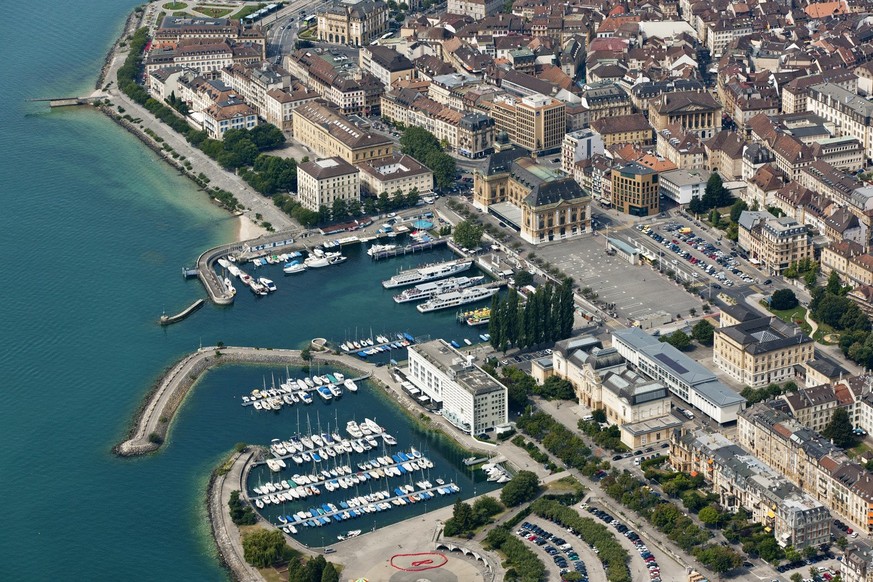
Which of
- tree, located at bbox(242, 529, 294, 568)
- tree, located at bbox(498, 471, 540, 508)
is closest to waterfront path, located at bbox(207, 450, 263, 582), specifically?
tree, located at bbox(242, 529, 294, 568)

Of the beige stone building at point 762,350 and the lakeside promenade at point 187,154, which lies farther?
the lakeside promenade at point 187,154

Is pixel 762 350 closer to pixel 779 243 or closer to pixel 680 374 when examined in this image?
pixel 680 374

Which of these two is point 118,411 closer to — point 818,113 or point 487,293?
point 487,293

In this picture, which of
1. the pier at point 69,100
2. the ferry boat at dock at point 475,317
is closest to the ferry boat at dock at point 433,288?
the ferry boat at dock at point 475,317

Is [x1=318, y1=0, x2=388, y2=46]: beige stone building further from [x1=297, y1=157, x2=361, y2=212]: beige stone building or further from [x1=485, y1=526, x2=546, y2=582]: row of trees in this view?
[x1=485, y1=526, x2=546, y2=582]: row of trees

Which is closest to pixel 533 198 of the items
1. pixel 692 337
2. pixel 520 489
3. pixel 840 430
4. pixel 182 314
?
pixel 692 337

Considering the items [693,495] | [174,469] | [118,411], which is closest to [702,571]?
[693,495]

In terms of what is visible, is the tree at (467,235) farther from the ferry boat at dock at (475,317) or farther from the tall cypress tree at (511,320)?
the tall cypress tree at (511,320)
